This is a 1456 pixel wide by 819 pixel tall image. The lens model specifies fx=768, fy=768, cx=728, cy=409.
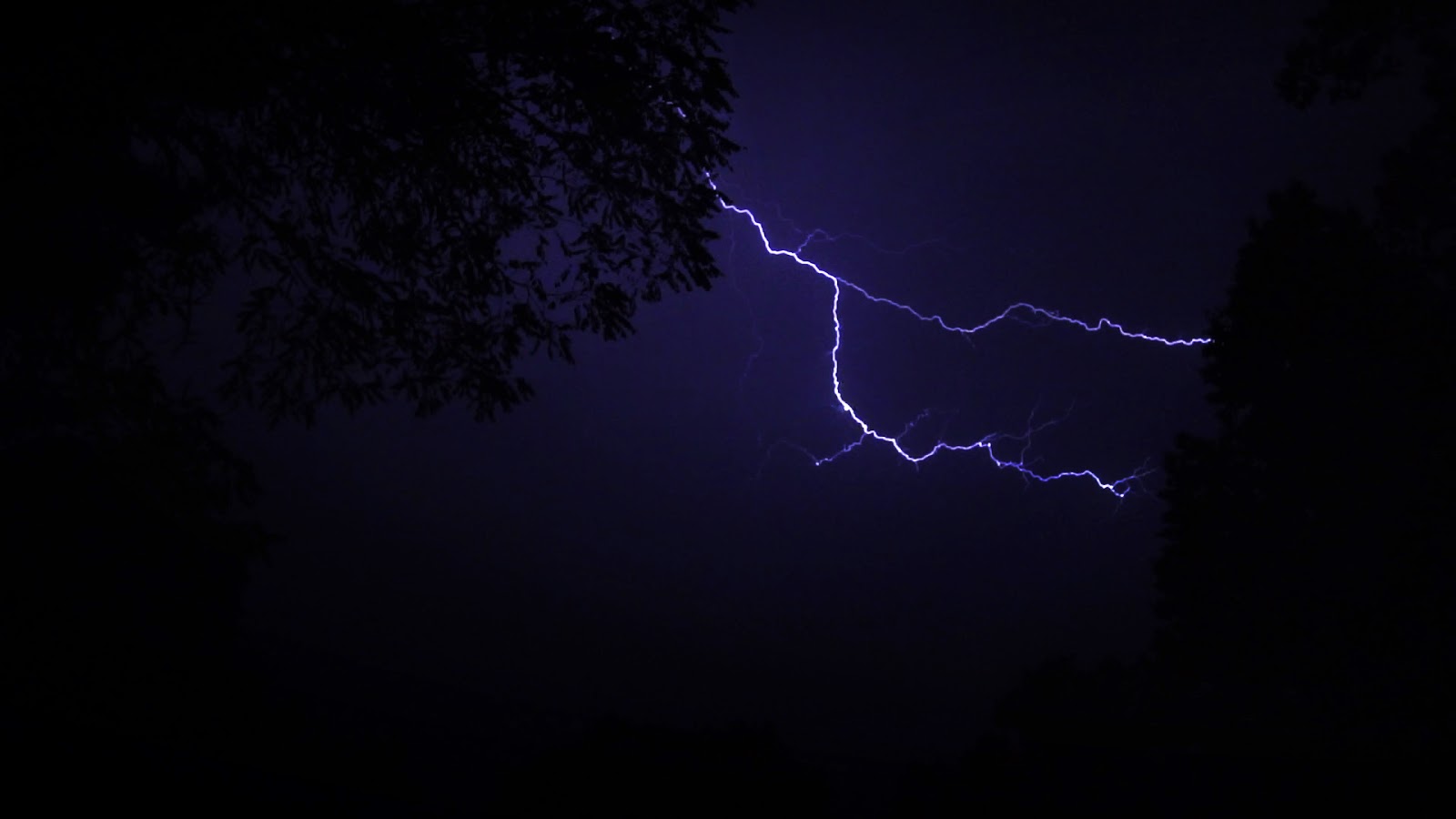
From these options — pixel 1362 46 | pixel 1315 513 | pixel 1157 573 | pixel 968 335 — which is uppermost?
→ pixel 968 335

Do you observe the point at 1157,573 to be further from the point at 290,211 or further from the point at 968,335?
the point at 968,335

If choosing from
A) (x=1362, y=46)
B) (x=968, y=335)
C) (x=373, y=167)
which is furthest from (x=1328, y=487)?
(x=968, y=335)

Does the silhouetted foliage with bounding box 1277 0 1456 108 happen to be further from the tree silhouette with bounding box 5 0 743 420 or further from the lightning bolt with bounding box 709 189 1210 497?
the lightning bolt with bounding box 709 189 1210 497

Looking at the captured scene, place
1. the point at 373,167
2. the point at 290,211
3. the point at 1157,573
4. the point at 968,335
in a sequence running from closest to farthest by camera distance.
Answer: the point at 373,167 → the point at 290,211 → the point at 1157,573 → the point at 968,335

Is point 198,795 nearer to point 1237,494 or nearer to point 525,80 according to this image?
point 525,80

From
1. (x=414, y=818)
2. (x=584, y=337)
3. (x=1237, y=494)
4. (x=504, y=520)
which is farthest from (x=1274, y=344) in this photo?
(x=584, y=337)

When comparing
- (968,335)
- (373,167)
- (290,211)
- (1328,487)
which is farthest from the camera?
(968,335)

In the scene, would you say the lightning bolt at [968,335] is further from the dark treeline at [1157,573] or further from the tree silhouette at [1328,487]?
the tree silhouette at [1328,487]

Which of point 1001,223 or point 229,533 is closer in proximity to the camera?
point 229,533

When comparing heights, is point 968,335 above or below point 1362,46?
above
